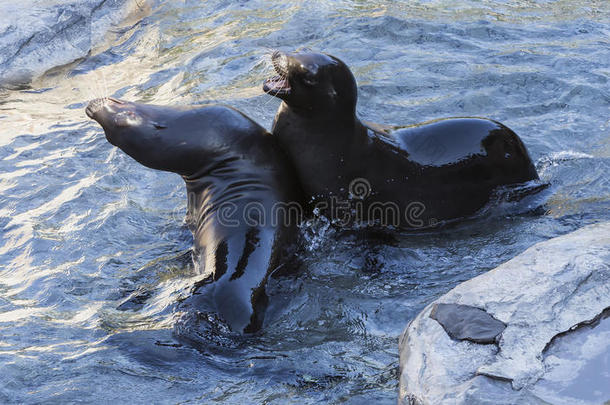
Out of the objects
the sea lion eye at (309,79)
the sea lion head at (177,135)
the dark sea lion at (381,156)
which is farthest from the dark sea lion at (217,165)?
the sea lion eye at (309,79)

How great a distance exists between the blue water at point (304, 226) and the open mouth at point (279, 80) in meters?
1.00

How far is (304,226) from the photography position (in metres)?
5.34

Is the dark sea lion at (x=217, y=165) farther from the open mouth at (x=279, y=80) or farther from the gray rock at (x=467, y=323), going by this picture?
the gray rock at (x=467, y=323)

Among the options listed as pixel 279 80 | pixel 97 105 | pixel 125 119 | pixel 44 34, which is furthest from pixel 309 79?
pixel 44 34

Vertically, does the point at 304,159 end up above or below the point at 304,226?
above

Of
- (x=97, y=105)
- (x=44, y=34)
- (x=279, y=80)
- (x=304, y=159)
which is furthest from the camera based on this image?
(x=44, y=34)

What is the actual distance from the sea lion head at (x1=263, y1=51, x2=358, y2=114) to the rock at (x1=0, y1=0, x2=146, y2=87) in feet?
16.4

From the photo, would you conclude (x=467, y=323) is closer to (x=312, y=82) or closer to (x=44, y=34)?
(x=312, y=82)

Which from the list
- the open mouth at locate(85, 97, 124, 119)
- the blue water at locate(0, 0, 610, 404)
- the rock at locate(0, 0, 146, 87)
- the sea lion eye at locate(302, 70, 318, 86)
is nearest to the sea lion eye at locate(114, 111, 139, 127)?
the open mouth at locate(85, 97, 124, 119)

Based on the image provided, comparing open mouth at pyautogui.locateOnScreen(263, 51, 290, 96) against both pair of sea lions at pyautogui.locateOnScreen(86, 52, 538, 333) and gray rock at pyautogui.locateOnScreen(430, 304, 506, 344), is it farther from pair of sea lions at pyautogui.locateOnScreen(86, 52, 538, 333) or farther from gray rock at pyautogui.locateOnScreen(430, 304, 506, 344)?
gray rock at pyautogui.locateOnScreen(430, 304, 506, 344)

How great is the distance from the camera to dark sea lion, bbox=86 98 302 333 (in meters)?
5.04

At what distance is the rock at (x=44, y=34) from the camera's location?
929cm

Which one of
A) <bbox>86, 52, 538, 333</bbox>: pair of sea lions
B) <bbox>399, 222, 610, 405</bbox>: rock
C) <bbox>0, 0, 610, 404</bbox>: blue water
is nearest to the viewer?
<bbox>399, 222, 610, 405</bbox>: rock

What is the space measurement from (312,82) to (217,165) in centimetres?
88
